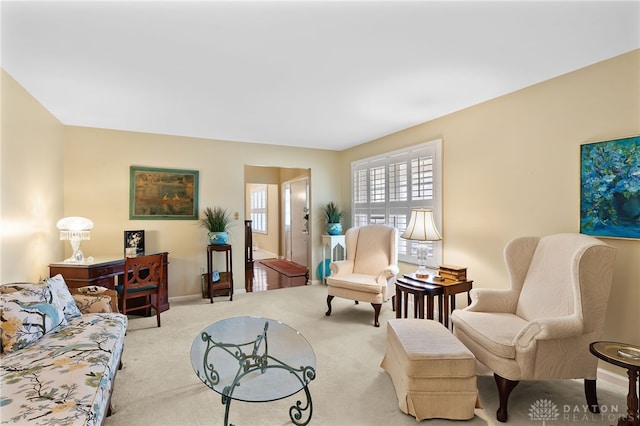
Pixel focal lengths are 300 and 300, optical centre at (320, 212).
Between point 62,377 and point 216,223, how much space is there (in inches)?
123

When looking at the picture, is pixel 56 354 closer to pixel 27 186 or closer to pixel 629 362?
pixel 27 186

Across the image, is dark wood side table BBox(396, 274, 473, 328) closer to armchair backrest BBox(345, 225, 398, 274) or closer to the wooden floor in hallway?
armchair backrest BBox(345, 225, 398, 274)

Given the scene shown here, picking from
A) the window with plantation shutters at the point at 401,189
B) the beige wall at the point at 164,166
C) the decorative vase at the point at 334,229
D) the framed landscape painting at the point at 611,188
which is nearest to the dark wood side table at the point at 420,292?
the window with plantation shutters at the point at 401,189

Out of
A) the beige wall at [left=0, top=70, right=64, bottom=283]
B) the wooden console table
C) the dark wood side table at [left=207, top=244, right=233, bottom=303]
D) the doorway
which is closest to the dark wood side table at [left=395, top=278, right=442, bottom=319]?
the dark wood side table at [left=207, top=244, right=233, bottom=303]

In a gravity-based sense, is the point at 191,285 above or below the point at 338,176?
below

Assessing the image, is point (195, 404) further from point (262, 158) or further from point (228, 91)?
point (262, 158)

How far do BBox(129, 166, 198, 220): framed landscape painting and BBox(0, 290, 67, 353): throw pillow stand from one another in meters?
2.40

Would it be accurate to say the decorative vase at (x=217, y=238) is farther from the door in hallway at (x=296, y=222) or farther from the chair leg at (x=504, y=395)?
the chair leg at (x=504, y=395)

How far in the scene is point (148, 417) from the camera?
1918mm

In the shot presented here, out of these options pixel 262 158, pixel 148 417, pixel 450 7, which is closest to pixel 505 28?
pixel 450 7

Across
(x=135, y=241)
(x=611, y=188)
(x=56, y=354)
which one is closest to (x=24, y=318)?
(x=56, y=354)

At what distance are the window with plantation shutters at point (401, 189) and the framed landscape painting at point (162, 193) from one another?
8.89ft

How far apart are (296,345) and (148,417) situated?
1020mm

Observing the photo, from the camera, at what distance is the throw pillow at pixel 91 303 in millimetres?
2531
